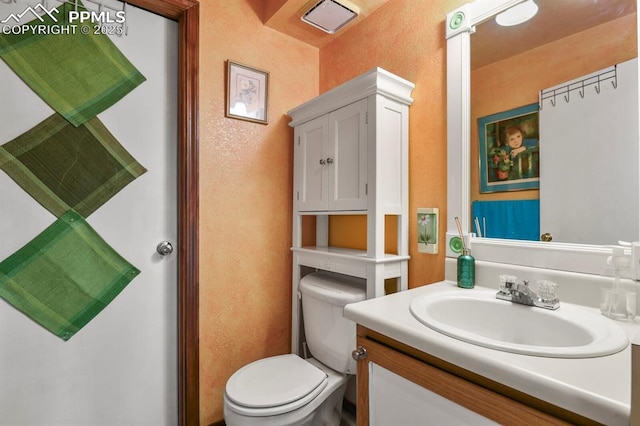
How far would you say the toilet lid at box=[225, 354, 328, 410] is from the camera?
1160 millimetres

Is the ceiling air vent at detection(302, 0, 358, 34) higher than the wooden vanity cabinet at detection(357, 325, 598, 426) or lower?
higher

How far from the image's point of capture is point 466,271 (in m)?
1.17

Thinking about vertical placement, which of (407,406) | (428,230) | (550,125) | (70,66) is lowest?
(407,406)

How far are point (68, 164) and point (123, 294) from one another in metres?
0.59

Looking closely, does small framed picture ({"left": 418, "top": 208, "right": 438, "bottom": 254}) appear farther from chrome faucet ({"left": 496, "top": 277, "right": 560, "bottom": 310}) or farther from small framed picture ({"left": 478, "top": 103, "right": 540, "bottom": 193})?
chrome faucet ({"left": 496, "top": 277, "right": 560, "bottom": 310})

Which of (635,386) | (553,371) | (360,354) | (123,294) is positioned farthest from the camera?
(123,294)

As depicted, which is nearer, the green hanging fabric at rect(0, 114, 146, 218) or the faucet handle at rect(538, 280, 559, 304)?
the faucet handle at rect(538, 280, 559, 304)

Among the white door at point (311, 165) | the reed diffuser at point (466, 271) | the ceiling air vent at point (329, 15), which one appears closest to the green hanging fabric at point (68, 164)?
the white door at point (311, 165)

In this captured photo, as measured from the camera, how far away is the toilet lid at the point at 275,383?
1.16m


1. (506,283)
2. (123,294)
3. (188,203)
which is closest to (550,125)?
(506,283)

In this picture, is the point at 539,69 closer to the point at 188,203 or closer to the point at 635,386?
the point at 635,386

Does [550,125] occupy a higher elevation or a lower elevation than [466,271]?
higher

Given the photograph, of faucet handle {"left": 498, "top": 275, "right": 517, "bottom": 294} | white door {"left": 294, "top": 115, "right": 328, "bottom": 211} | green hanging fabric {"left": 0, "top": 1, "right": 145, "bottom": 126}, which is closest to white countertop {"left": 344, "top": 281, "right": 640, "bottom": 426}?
faucet handle {"left": 498, "top": 275, "right": 517, "bottom": 294}

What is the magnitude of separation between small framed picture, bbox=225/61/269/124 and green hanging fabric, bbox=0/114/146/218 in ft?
1.84
